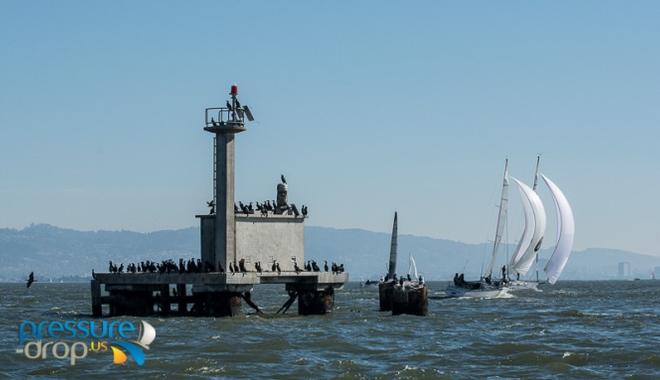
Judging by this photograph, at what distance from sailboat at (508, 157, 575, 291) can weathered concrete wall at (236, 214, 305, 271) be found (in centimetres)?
5967

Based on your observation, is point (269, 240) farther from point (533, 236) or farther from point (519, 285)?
point (519, 285)

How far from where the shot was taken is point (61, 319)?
66438 mm

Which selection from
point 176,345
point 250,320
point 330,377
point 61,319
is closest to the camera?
point 330,377

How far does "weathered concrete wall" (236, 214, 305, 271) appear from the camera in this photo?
208 ft

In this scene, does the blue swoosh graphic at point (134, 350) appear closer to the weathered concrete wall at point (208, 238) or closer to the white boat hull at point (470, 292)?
the weathered concrete wall at point (208, 238)

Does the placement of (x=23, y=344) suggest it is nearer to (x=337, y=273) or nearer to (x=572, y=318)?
(x=337, y=273)

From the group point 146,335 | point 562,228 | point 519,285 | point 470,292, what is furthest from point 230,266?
point 519,285

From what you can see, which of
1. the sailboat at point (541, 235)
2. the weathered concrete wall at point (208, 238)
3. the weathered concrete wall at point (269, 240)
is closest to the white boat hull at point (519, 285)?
the sailboat at point (541, 235)

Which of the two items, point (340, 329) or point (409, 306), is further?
point (409, 306)

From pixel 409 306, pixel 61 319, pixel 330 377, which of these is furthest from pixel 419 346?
pixel 61 319

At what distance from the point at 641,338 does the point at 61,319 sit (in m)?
30.0

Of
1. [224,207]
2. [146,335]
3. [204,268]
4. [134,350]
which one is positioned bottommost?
[134,350]

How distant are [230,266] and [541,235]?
70.2m

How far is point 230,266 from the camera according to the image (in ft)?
202
